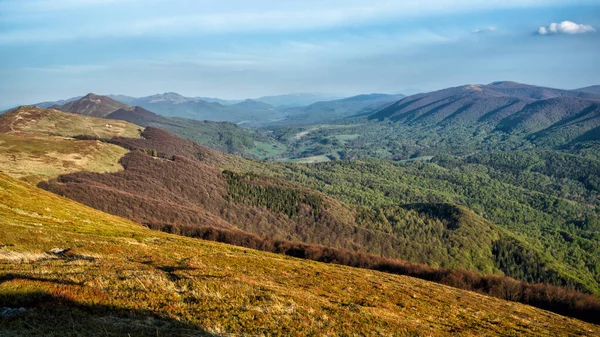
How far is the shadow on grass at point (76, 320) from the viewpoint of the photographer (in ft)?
56.1

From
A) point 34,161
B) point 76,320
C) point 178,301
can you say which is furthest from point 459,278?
point 34,161

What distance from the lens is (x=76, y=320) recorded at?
18547 millimetres

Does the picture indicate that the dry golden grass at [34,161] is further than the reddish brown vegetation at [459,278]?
Yes

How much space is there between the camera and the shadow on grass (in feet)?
56.1

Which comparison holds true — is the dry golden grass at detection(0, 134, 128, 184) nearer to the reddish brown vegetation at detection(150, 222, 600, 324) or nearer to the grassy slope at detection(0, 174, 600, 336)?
the reddish brown vegetation at detection(150, 222, 600, 324)

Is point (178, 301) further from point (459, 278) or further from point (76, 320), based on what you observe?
point (459, 278)

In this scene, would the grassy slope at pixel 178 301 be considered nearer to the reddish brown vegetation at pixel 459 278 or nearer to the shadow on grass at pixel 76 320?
the shadow on grass at pixel 76 320

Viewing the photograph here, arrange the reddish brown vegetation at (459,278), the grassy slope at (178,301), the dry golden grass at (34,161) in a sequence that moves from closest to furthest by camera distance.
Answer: the grassy slope at (178,301) → the reddish brown vegetation at (459,278) → the dry golden grass at (34,161)

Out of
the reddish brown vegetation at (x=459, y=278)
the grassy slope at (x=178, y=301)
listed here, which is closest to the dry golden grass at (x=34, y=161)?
the reddish brown vegetation at (x=459, y=278)

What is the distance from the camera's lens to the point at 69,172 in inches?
6806

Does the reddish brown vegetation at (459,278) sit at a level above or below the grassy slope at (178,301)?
below

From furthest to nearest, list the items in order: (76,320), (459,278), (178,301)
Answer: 1. (459,278)
2. (178,301)
3. (76,320)

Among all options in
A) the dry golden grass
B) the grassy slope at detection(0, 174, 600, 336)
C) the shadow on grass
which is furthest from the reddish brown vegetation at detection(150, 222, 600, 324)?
the shadow on grass

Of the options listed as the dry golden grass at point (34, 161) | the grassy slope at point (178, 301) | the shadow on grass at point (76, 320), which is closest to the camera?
the shadow on grass at point (76, 320)
